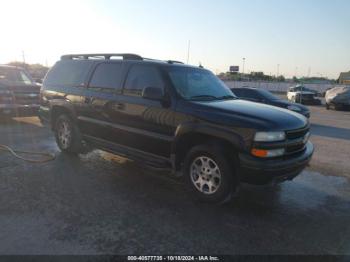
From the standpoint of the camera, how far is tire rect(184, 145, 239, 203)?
4.36m

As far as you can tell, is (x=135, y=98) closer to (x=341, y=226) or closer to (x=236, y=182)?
(x=236, y=182)

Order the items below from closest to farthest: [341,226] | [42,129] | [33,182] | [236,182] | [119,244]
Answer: [119,244]
[341,226]
[236,182]
[33,182]
[42,129]

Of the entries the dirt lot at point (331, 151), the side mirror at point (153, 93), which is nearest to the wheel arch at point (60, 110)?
the side mirror at point (153, 93)

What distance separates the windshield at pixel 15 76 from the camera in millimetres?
11797

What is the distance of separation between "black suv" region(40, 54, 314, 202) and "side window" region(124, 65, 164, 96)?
0.02m

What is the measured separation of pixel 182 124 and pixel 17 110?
8512 mm

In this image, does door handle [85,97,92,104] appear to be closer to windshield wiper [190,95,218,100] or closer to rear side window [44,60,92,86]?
rear side window [44,60,92,86]

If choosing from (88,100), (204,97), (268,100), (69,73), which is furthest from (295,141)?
(268,100)

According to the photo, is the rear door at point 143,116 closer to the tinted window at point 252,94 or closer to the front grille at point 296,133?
the front grille at point 296,133

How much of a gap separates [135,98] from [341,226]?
136 inches

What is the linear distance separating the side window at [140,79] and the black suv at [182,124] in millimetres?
17

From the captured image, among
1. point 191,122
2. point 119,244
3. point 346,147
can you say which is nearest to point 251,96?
point 346,147

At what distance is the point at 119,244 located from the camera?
11.4 feet

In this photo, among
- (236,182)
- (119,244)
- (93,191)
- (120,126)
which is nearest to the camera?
(119,244)
